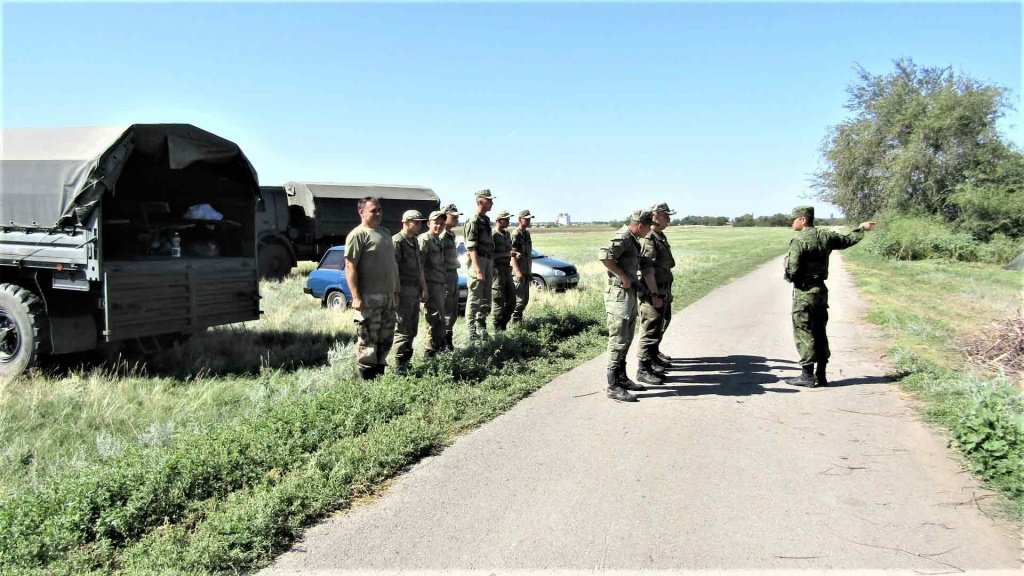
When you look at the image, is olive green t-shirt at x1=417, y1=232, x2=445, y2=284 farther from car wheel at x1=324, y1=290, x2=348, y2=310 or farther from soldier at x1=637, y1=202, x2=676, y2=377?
car wheel at x1=324, y1=290, x2=348, y2=310

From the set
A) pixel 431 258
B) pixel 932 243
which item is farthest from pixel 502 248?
pixel 932 243

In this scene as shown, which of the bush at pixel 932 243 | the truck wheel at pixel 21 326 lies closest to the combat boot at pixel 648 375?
the truck wheel at pixel 21 326

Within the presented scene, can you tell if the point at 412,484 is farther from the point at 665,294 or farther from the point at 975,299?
the point at 975,299

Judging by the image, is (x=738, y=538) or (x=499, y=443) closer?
(x=738, y=538)

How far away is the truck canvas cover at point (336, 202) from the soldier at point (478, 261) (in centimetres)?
1189

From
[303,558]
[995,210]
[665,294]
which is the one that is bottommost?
[303,558]

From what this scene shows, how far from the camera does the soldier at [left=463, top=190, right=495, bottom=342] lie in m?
9.34

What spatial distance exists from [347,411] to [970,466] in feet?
15.5

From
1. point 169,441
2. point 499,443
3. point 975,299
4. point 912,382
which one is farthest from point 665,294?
point 975,299

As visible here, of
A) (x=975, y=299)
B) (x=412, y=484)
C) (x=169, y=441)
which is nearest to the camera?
(x=412, y=484)

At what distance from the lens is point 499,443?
5.27 meters

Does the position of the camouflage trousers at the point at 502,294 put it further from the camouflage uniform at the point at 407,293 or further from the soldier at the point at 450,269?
the camouflage uniform at the point at 407,293

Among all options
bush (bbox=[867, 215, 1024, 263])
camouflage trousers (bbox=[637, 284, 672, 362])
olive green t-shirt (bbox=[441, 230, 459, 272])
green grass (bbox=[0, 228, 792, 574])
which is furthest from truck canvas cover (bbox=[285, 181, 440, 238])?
bush (bbox=[867, 215, 1024, 263])

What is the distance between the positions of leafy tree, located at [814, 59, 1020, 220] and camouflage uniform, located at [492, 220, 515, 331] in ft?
97.9
